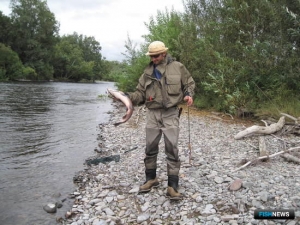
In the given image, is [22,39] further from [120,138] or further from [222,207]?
[222,207]

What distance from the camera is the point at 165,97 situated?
16.0 ft

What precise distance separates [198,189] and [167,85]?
1.94m

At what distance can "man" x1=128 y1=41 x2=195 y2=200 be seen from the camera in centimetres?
488

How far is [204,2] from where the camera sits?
15.7 meters

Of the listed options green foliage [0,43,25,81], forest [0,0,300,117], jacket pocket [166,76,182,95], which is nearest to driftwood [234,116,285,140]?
forest [0,0,300,117]

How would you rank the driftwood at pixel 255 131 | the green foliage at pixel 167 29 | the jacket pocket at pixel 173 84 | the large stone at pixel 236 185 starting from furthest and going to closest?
the green foliage at pixel 167 29, the driftwood at pixel 255 131, the large stone at pixel 236 185, the jacket pocket at pixel 173 84

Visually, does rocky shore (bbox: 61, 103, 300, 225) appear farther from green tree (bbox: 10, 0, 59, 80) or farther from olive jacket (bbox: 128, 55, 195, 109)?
green tree (bbox: 10, 0, 59, 80)

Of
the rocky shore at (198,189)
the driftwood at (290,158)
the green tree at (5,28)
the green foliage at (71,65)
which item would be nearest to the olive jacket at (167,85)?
the rocky shore at (198,189)

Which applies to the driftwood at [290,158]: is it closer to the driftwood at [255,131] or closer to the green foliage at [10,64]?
the driftwood at [255,131]

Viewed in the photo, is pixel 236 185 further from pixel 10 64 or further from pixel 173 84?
pixel 10 64

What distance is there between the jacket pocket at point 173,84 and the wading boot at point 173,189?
56.0 inches

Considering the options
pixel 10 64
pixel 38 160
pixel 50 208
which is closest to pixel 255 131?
pixel 50 208

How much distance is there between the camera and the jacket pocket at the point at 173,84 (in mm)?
4852

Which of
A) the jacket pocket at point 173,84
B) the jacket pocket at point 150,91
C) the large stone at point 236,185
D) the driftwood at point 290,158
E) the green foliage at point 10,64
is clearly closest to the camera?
the jacket pocket at point 173,84
